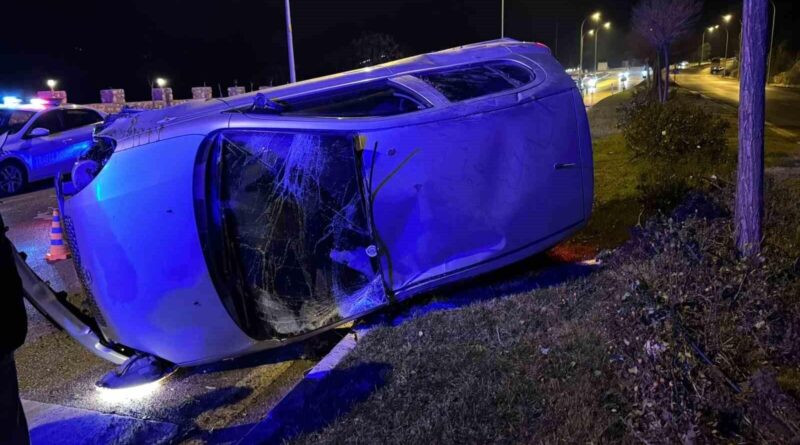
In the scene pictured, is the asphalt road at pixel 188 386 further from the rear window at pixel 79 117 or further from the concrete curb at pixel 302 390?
the rear window at pixel 79 117

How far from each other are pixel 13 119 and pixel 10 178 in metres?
1.21

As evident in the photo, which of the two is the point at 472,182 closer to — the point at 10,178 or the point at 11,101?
the point at 10,178

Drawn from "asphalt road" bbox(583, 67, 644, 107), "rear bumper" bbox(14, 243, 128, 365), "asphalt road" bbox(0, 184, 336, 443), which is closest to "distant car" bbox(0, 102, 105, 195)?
"asphalt road" bbox(0, 184, 336, 443)

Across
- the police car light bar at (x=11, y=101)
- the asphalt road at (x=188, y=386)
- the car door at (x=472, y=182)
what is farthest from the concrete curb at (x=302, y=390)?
the police car light bar at (x=11, y=101)

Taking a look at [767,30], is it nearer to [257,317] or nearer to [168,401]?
[257,317]

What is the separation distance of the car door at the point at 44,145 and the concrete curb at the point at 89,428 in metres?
9.86

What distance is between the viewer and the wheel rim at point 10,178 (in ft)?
38.9

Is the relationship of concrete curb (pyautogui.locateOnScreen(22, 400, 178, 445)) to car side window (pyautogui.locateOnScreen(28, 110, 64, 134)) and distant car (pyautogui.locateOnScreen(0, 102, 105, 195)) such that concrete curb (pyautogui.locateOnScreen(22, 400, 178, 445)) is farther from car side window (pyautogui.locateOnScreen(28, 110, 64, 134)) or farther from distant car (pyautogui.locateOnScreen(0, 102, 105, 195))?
car side window (pyautogui.locateOnScreen(28, 110, 64, 134))

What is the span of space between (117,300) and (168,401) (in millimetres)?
761

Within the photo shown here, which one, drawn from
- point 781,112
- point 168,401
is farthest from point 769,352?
point 781,112

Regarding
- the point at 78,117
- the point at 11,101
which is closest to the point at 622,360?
the point at 78,117

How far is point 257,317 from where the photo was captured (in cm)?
381

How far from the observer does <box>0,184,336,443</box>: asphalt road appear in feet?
12.2

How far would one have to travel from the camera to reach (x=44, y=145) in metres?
12.2
